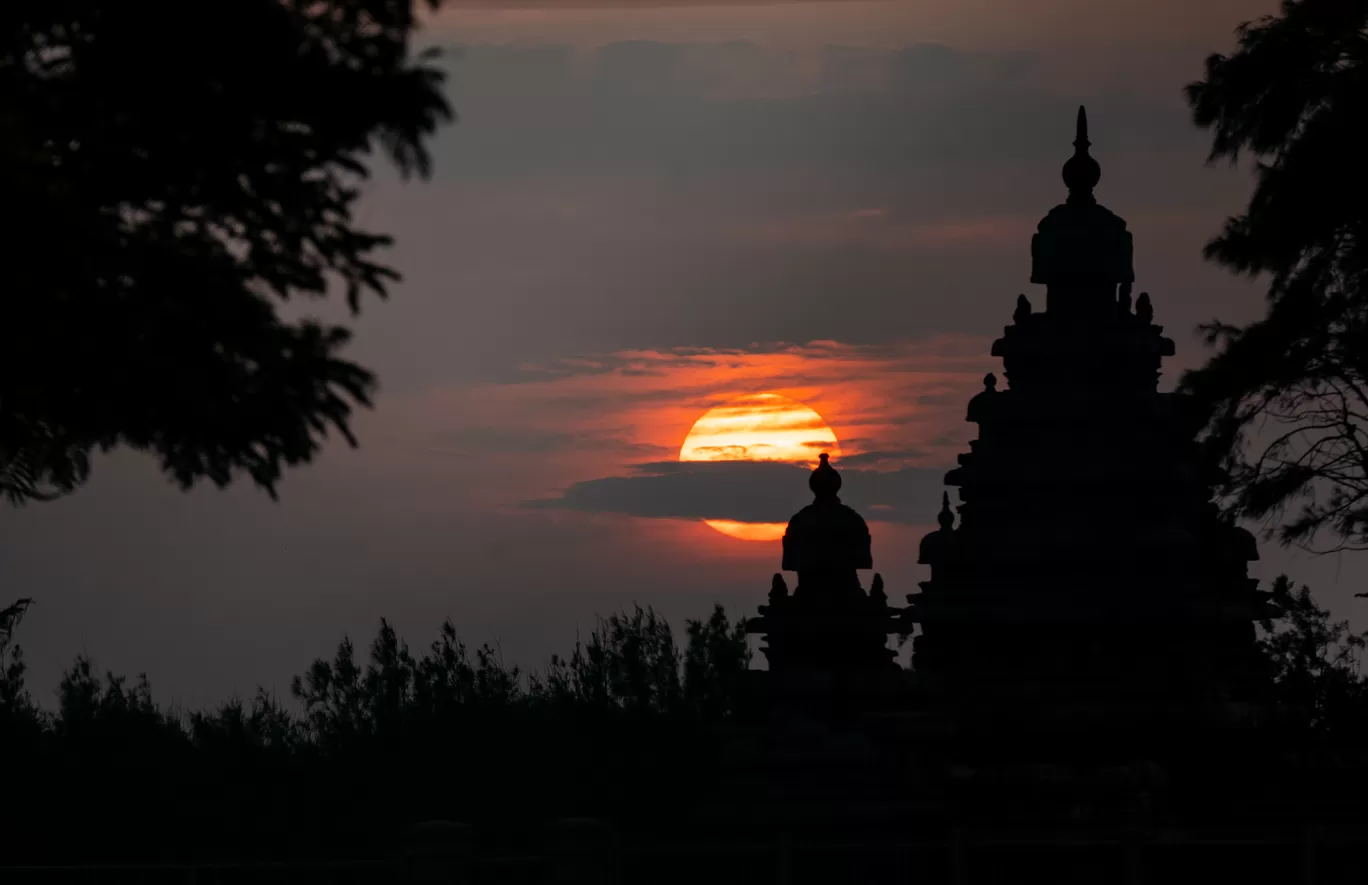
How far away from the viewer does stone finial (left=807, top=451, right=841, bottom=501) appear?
179ft

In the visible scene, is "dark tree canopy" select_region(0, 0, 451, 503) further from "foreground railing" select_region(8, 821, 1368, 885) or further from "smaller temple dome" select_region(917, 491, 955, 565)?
"smaller temple dome" select_region(917, 491, 955, 565)

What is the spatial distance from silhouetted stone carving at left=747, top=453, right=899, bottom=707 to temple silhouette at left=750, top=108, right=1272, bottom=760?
0.25 feet

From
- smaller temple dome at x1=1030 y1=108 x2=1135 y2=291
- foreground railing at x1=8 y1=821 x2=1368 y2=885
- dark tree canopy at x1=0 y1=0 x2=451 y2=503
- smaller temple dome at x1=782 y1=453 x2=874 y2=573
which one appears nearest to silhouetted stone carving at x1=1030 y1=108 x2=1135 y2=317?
smaller temple dome at x1=1030 y1=108 x2=1135 y2=291

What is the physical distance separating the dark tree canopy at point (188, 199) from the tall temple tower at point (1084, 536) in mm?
31444

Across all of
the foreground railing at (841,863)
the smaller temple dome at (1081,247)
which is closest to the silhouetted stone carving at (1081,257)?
the smaller temple dome at (1081,247)

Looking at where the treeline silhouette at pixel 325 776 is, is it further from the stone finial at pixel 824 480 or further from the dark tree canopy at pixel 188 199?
the dark tree canopy at pixel 188 199

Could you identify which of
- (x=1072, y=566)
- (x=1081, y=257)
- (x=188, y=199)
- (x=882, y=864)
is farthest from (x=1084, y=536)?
(x=188, y=199)

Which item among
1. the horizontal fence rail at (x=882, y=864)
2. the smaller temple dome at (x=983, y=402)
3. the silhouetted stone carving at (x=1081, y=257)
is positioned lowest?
the horizontal fence rail at (x=882, y=864)

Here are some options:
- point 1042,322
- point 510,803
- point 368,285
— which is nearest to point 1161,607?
point 1042,322

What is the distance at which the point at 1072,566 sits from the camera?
4934 cm

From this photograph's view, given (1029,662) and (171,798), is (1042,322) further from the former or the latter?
(171,798)

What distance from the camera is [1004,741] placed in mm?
48750

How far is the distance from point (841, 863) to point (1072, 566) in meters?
14.5

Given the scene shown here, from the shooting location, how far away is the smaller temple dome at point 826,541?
53.2m
